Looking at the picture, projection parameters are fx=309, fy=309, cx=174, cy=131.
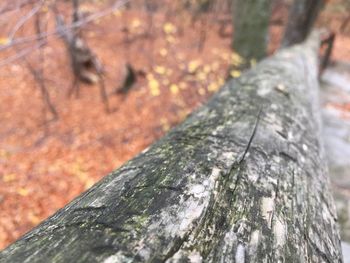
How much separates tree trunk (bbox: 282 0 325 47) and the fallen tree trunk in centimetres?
519

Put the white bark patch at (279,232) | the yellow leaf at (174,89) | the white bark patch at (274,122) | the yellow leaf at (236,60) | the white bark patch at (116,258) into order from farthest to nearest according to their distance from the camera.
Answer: the yellow leaf at (236,60), the yellow leaf at (174,89), the white bark patch at (274,122), the white bark patch at (279,232), the white bark patch at (116,258)

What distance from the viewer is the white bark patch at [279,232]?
1060 millimetres

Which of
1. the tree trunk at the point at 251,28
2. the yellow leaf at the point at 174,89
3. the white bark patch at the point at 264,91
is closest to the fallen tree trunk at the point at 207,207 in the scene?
the white bark patch at the point at 264,91

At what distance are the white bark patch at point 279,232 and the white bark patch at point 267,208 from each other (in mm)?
28

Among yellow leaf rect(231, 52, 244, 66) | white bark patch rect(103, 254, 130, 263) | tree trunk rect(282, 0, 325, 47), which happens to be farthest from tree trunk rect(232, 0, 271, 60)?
white bark patch rect(103, 254, 130, 263)

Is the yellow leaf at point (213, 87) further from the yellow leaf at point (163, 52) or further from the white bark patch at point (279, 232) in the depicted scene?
the white bark patch at point (279, 232)

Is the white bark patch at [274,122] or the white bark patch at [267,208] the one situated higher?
the white bark patch at [267,208]

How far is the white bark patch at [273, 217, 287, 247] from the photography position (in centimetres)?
106

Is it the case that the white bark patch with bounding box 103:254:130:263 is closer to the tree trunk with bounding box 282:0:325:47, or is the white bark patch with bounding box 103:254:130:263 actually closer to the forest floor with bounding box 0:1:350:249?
the forest floor with bounding box 0:1:350:249

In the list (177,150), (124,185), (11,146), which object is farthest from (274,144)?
(11,146)

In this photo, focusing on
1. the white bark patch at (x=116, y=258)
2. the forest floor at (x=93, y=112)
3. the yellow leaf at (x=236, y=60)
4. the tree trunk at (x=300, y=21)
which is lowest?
the forest floor at (x=93, y=112)

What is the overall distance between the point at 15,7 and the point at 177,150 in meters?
2.09

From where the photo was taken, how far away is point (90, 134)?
578 cm

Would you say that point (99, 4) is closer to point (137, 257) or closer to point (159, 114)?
point (159, 114)
